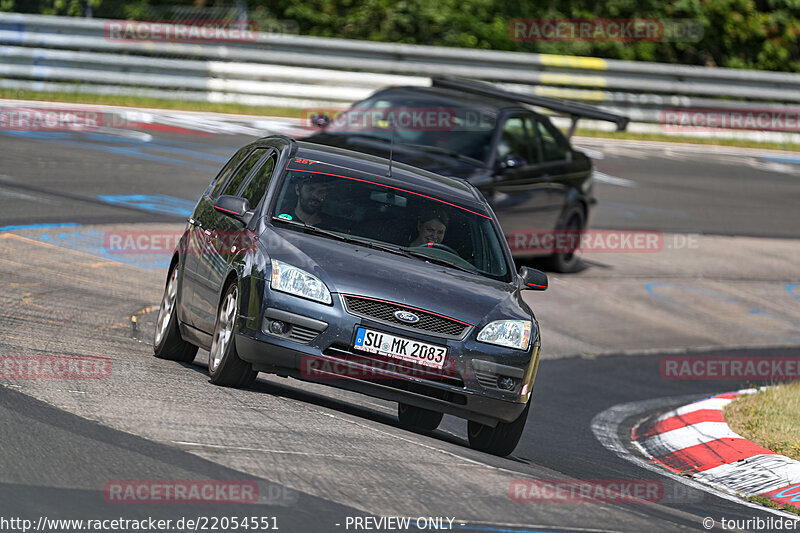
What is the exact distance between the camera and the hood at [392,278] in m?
7.83

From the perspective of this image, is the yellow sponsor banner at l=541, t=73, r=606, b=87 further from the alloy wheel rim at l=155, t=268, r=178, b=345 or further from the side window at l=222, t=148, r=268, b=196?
the alloy wheel rim at l=155, t=268, r=178, b=345

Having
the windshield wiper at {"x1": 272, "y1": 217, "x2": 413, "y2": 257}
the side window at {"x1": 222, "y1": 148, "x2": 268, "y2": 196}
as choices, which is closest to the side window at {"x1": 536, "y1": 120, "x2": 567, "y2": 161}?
the side window at {"x1": 222, "y1": 148, "x2": 268, "y2": 196}

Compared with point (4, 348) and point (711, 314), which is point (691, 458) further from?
point (711, 314)

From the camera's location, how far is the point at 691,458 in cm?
967

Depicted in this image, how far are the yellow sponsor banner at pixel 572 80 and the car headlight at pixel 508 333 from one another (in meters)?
18.1

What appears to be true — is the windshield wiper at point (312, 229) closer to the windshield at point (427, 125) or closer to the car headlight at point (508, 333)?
the car headlight at point (508, 333)

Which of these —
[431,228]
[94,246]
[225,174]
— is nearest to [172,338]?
[225,174]

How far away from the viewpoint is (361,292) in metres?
7.78

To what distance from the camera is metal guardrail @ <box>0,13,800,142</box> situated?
22.4 m

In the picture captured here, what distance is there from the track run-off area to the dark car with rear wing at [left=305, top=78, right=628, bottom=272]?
3.16ft

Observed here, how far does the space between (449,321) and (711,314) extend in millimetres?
8947

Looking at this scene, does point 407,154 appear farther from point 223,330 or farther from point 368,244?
point 223,330

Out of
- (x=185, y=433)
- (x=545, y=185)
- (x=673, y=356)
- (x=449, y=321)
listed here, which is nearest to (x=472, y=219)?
(x=449, y=321)

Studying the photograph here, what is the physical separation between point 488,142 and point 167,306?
644cm
